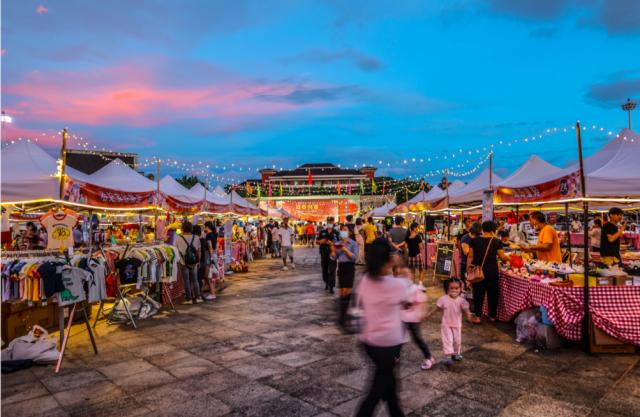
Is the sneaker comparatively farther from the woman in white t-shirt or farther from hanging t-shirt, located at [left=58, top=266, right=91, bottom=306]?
hanging t-shirt, located at [left=58, top=266, right=91, bottom=306]

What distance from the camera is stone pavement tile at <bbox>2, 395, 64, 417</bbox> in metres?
3.84

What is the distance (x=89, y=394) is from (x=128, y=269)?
3.17 meters

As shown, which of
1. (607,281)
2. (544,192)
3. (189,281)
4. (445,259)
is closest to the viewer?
(607,281)

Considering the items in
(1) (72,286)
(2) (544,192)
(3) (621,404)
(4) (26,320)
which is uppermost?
(2) (544,192)

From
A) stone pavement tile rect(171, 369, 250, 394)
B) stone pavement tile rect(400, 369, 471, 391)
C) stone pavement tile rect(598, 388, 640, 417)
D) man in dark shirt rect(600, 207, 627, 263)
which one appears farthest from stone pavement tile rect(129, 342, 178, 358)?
man in dark shirt rect(600, 207, 627, 263)

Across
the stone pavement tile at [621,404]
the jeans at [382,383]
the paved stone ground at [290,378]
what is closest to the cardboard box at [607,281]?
the paved stone ground at [290,378]

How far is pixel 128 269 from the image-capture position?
23.5 feet

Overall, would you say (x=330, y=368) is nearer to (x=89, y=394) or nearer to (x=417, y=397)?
(x=417, y=397)

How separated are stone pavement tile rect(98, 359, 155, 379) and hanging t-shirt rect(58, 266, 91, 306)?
96 centimetres

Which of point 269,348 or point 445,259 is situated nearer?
point 269,348

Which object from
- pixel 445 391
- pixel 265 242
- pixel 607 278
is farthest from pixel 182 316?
pixel 265 242

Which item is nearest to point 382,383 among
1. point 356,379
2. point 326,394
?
point 326,394

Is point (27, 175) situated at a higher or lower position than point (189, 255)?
higher

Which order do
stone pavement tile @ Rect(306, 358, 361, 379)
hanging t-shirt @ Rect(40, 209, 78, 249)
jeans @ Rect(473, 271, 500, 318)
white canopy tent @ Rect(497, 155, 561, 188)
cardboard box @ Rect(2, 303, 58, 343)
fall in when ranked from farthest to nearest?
white canopy tent @ Rect(497, 155, 561, 188)
jeans @ Rect(473, 271, 500, 318)
hanging t-shirt @ Rect(40, 209, 78, 249)
cardboard box @ Rect(2, 303, 58, 343)
stone pavement tile @ Rect(306, 358, 361, 379)
